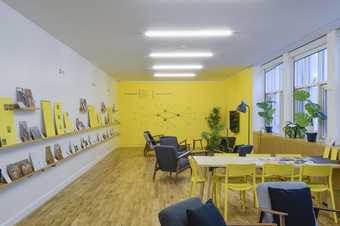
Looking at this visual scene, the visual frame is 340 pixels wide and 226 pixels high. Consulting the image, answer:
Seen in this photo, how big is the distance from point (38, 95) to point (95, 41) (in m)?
1.65

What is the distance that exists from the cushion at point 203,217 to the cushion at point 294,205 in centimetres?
83

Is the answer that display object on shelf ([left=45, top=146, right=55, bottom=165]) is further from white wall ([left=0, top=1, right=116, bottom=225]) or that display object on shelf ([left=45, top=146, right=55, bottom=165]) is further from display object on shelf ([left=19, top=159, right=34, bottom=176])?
display object on shelf ([left=19, top=159, right=34, bottom=176])

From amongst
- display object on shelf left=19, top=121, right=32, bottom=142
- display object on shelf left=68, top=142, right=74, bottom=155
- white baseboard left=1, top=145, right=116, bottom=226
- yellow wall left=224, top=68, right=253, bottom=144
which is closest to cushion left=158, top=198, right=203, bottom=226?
white baseboard left=1, top=145, right=116, bottom=226

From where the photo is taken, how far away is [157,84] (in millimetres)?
12312

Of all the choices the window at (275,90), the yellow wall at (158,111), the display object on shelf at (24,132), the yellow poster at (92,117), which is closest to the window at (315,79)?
the window at (275,90)

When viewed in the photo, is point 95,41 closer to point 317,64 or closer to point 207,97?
point 317,64

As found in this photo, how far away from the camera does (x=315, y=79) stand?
19.4 feet

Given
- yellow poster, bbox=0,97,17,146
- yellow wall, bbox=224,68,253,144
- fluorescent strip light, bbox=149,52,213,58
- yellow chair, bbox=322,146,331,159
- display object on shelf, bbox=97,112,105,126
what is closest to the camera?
yellow poster, bbox=0,97,17,146

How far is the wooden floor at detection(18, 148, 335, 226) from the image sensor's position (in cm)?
400

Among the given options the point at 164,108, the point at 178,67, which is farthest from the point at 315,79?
the point at 164,108

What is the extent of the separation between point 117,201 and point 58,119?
190 centimetres

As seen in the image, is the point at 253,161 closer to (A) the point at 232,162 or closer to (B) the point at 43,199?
(A) the point at 232,162

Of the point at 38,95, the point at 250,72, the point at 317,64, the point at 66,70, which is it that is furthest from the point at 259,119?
the point at 38,95

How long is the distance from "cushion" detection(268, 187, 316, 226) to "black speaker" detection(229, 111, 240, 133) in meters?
7.36
